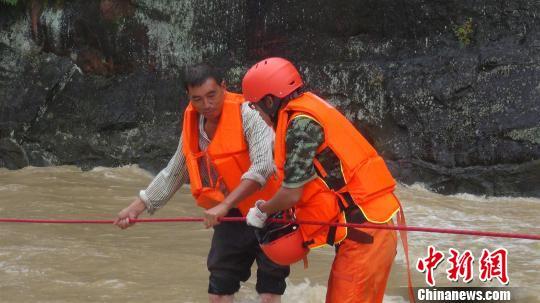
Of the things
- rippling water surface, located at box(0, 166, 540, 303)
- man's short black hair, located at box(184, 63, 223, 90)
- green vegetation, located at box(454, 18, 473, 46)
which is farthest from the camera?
green vegetation, located at box(454, 18, 473, 46)

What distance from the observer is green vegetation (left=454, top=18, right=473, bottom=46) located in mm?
10734

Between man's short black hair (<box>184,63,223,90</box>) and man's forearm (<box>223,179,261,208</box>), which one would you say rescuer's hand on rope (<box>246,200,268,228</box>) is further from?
man's short black hair (<box>184,63,223,90</box>)

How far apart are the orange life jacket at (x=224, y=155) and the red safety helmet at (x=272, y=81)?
60 centimetres

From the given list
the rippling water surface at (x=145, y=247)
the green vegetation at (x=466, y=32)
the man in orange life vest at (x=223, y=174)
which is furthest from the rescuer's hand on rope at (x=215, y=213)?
the green vegetation at (x=466, y=32)

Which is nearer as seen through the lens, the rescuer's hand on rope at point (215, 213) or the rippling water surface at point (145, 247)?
the rescuer's hand on rope at point (215, 213)

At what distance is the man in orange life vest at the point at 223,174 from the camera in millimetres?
3820

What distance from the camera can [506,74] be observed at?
10422 millimetres

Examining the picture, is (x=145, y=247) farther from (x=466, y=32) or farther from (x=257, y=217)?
(x=466, y=32)

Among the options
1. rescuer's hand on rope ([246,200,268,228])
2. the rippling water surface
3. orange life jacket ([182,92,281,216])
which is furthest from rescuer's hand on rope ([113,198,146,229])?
the rippling water surface

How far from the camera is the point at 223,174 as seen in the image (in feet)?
13.0

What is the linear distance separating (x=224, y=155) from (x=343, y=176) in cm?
88

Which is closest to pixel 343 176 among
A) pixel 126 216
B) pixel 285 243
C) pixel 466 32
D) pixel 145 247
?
pixel 285 243

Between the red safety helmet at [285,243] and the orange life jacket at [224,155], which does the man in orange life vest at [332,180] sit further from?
the orange life jacket at [224,155]

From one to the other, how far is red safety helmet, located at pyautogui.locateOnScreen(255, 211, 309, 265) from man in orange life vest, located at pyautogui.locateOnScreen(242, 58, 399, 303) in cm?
10
